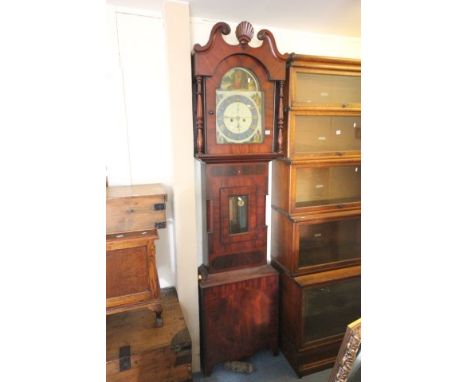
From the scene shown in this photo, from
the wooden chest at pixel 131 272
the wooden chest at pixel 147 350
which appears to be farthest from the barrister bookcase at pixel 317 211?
Result: the wooden chest at pixel 131 272

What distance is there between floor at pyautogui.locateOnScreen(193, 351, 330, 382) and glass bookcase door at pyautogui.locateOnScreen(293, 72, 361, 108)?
1797 mm

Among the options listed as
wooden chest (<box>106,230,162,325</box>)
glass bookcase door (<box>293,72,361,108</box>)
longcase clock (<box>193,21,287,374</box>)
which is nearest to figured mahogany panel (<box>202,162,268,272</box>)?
longcase clock (<box>193,21,287,374</box>)

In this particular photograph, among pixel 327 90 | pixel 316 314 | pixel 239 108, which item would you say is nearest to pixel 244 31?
pixel 239 108

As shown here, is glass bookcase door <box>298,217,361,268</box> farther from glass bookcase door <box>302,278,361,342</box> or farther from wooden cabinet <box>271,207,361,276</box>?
glass bookcase door <box>302,278,361,342</box>

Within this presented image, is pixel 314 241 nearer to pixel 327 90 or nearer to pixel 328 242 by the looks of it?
pixel 328 242

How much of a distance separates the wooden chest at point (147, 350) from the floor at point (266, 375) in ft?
1.21

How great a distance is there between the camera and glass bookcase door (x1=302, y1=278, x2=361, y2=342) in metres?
1.94

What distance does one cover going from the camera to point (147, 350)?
1.50 meters

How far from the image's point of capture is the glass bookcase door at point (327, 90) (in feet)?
6.11

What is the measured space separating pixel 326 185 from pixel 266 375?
136 centimetres

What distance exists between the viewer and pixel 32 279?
1.13ft

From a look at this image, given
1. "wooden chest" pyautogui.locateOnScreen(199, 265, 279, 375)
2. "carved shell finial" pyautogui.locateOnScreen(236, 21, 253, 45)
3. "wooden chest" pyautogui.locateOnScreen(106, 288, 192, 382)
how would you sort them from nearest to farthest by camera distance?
"wooden chest" pyautogui.locateOnScreen(106, 288, 192, 382), "carved shell finial" pyautogui.locateOnScreen(236, 21, 253, 45), "wooden chest" pyautogui.locateOnScreen(199, 265, 279, 375)
